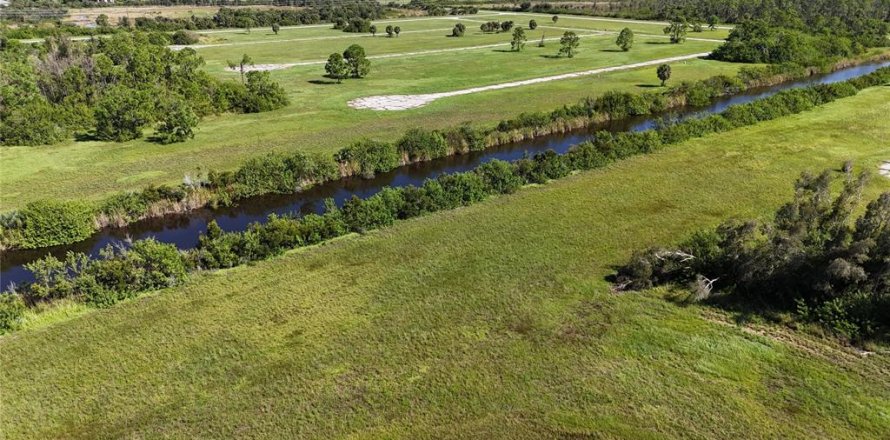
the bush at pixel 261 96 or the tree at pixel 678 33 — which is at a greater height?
the tree at pixel 678 33

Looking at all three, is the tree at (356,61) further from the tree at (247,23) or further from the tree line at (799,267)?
the tree at (247,23)

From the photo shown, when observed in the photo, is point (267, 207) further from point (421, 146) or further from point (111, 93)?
point (111, 93)

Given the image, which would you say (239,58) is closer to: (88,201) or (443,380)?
(88,201)

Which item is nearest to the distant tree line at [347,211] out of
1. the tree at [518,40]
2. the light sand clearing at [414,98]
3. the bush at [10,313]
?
the bush at [10,313]

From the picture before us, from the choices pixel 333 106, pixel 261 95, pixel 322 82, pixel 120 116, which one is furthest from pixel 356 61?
pixel 120 116

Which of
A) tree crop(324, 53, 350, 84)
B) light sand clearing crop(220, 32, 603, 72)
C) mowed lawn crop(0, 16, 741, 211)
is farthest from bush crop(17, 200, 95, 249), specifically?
light sand clearing crop(220, 32, 603, 72)

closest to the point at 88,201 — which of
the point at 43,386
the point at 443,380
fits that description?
the point at 43,386
